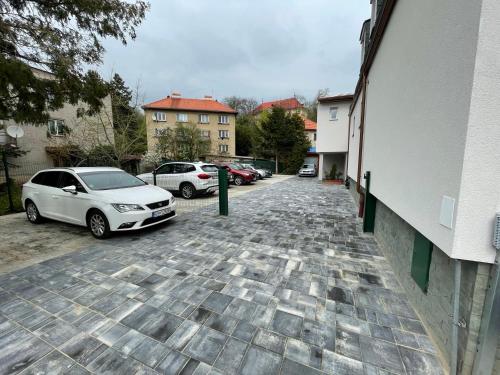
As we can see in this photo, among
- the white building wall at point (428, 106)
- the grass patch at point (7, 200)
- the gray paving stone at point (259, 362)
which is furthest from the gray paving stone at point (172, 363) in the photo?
the grass patch at point (7, 200)

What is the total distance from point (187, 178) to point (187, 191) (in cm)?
58

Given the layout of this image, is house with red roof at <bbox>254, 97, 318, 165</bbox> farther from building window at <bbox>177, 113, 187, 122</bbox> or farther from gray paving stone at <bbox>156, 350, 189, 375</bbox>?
gray paving stone at <bbox>156, 350, 189, 375</bbox>

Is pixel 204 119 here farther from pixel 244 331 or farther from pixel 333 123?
pixel 244 331

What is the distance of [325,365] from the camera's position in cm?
190

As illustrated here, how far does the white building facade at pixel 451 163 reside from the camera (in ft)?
5.13

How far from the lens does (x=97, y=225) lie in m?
4.84

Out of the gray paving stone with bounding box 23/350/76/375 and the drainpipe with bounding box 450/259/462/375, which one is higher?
the drainpipe with bounding box 450/259/462/375

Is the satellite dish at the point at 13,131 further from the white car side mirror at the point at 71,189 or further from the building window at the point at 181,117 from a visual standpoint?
the building window at the point at 181,117


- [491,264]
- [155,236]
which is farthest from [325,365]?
[155,236]

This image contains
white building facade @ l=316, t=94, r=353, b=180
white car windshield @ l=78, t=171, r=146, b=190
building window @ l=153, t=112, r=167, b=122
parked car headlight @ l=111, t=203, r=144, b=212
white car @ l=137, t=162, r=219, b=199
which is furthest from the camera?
building window @ l=153, t=112, r=167, b=122

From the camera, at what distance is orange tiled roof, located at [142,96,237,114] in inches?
1243

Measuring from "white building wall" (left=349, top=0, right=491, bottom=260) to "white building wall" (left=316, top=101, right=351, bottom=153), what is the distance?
13.9m

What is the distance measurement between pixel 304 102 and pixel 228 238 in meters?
46.3

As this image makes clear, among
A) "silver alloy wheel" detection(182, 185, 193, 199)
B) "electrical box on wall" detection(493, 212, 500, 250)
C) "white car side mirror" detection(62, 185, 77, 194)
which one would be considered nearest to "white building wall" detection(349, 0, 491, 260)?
"electrical box on wall" detection(493, 212, 500, 250)
